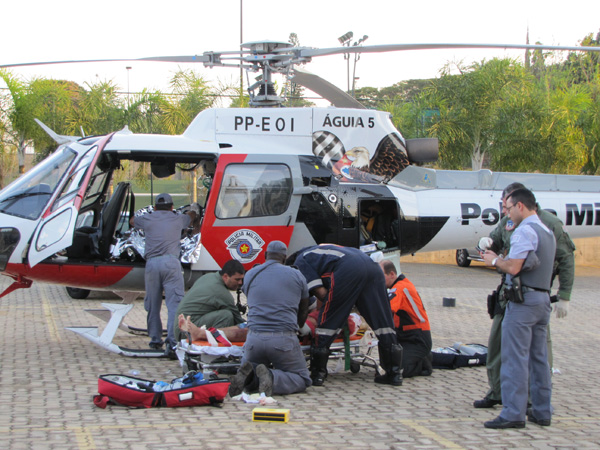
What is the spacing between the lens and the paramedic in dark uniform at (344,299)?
6.80m

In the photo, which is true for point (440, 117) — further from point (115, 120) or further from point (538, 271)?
point (538, 271)

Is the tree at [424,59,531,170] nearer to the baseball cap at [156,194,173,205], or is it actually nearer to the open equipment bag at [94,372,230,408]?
the baseball cap at [156,194,173,205]

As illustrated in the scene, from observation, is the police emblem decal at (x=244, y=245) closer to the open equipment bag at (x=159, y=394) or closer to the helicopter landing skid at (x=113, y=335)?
the helicopter landing skid at (x=113, y=335)

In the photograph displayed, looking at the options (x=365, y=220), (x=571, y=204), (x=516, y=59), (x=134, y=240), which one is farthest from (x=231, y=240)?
(x=516, y=59)


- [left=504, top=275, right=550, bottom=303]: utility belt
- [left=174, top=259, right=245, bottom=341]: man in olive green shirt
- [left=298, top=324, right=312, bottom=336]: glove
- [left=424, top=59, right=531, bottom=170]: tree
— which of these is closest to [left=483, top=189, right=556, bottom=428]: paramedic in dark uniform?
[left=504, top=275, right=550, bottom=303]: utility belt

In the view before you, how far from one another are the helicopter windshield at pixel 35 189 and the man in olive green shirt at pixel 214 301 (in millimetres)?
2360

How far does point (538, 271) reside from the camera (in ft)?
17.9

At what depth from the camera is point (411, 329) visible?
734cm

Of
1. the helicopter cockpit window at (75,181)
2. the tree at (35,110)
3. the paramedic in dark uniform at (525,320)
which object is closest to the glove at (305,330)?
the paramedic in dark uniform at (525,320)

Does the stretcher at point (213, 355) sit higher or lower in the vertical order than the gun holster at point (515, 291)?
lower

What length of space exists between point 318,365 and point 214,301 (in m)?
1.30

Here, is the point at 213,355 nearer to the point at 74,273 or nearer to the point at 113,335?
the point at 113,335

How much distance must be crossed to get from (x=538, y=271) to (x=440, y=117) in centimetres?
1674

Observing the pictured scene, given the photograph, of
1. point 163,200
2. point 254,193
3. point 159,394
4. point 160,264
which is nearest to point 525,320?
point 159,394
